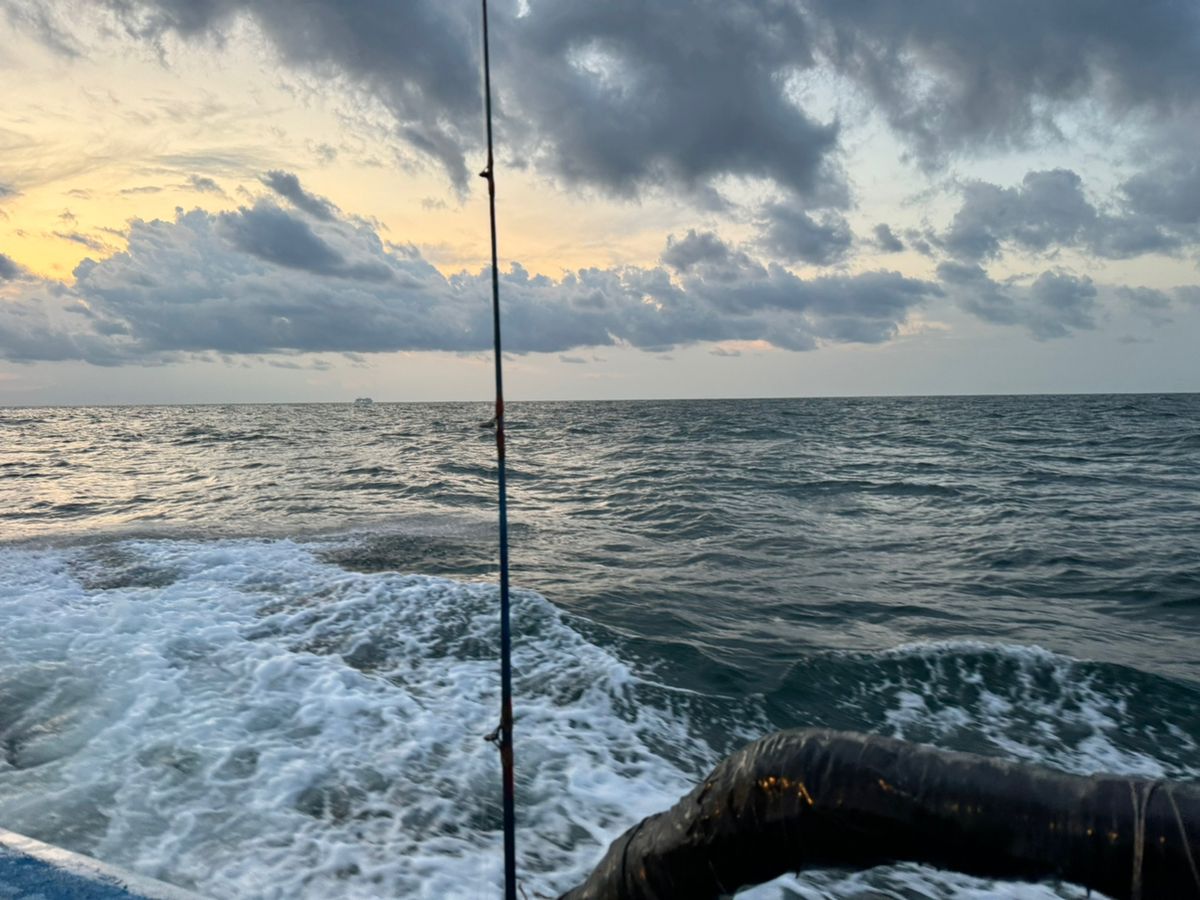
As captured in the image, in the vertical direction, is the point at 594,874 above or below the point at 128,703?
above

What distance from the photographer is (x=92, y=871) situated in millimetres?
2346

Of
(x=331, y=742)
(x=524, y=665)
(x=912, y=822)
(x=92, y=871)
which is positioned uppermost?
(x=912, y=822)

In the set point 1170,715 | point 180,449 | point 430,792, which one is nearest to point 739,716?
point 430,792

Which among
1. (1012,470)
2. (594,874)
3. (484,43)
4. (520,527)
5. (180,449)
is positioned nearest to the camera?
(594,874)

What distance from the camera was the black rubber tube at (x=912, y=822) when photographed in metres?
1.42

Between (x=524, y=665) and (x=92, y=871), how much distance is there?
14.6ft

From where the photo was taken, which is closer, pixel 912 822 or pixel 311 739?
pixel 912 822

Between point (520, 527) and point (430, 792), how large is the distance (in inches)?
384

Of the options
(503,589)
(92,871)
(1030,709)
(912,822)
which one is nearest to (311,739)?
(92,871)

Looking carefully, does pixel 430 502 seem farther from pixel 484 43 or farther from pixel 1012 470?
pixel 1012 470

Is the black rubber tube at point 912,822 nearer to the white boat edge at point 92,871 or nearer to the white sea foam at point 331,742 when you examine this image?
the white boat edge at point 92,871

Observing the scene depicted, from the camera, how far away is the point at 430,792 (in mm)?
4398

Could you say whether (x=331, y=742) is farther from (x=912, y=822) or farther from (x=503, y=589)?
(x=912, y=822)

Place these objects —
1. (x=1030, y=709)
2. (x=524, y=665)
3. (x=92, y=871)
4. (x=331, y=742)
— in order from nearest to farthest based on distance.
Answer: (x=92, y=871), (x=331, y=742), (x=1030, y=709), (x=524, y=665)
